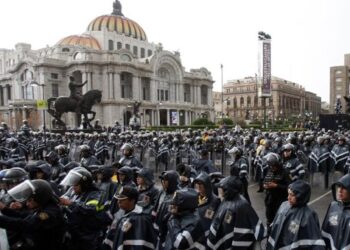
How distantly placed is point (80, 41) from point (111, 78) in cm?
1551

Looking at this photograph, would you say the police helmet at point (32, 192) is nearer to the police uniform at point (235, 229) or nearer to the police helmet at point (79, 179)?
the police helmet at point (79, 179)

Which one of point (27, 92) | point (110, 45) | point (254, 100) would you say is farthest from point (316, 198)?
point (254, 100)

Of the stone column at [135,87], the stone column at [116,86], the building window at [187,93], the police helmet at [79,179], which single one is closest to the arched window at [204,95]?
the building window at [187,93]

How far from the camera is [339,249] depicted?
414 centimetres

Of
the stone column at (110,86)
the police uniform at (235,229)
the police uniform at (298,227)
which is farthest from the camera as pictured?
the stone column at (110,86)

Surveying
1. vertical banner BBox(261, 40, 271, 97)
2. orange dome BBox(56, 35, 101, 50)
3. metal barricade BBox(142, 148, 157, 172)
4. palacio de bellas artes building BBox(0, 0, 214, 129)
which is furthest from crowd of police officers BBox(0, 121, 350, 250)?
orange dome BBox(56, 35, 101, 50)

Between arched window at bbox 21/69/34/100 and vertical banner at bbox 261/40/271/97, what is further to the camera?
arched window at bbox 21/69/34/100

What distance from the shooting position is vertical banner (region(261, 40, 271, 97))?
34.0 meters

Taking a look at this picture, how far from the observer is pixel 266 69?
34.6 m

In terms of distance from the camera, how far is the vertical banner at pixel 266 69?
3397cm

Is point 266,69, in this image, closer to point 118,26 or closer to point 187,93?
point 187,93

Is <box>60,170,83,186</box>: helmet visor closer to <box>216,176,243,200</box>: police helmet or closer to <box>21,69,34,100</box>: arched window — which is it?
<box>216,176,243,200</box>: police helmet

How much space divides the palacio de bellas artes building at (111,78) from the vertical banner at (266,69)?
35.9 meters

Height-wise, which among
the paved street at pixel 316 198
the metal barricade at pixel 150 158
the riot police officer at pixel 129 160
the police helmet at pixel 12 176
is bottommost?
the paved street at pixel 316 198
